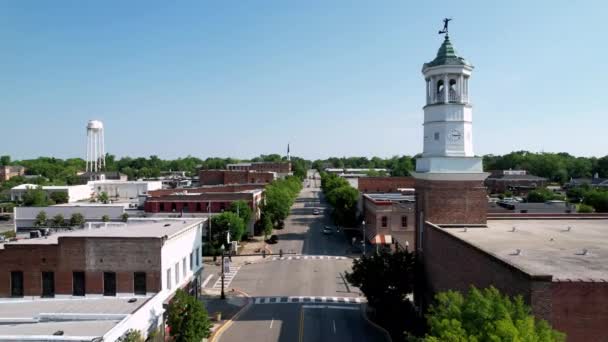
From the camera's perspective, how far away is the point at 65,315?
1966 centimetres

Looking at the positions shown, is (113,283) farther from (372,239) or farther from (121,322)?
(372,239)

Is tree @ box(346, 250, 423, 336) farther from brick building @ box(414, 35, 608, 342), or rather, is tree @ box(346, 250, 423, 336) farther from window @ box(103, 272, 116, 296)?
window @ box(103, 272, 116, 296)

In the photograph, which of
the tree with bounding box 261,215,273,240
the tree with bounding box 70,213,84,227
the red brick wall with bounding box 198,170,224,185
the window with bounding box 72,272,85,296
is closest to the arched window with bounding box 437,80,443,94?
the window with bounding box 72,272,85,296

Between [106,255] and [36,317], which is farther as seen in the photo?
[106,255]

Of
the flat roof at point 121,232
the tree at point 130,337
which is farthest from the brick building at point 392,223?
the tree at point 130,337

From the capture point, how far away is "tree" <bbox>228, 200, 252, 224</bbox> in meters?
60.9

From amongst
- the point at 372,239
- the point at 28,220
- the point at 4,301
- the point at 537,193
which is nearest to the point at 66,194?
the point at 28,220

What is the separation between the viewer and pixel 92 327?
61.1ft

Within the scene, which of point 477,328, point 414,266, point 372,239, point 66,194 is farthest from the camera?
point 66,194

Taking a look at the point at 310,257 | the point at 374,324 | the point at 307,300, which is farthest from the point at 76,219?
the point at 374,324

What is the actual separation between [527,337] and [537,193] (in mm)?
89158

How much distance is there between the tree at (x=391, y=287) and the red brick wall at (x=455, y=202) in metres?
3.91

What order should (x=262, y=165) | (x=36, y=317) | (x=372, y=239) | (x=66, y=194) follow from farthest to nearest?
(x=262, y=165), (x=66, y=194), (x=372, y=239), (x=36, y=317)

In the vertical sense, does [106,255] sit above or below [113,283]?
above
